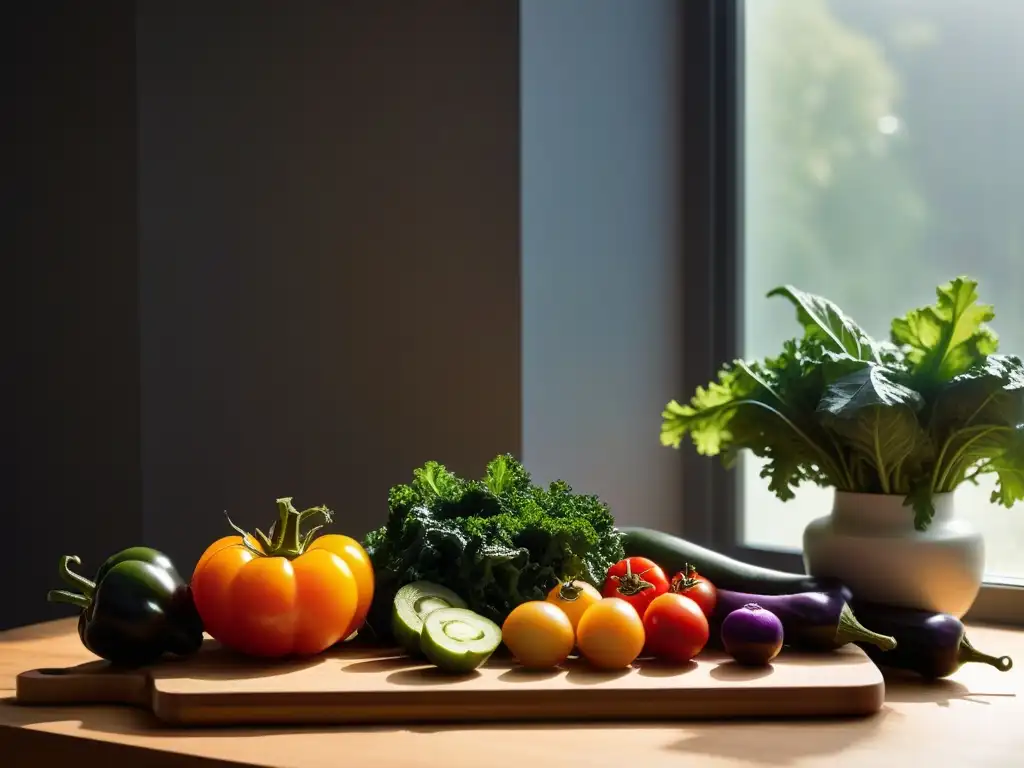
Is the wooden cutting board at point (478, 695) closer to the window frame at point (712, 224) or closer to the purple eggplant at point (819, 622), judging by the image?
the purple eggplant at point (819, 622)

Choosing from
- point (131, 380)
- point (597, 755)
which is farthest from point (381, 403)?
point (597, 755)

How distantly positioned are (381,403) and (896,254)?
2.62ft

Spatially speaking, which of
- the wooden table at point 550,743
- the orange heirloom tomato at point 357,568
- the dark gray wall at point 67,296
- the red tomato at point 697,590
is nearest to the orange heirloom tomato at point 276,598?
the orange heirloom tomato at point 357,568

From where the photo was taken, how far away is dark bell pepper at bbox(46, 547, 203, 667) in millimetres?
1133

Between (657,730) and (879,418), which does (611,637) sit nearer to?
(657,730)

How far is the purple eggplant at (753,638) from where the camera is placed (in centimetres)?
112

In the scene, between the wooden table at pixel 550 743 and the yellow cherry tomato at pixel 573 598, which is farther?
the yellow cherry tomato at pixel 573 598

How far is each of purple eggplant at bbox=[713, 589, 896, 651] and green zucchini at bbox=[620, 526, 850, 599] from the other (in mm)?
40

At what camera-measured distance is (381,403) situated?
1776mm

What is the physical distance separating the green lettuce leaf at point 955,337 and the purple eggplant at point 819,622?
27 cm

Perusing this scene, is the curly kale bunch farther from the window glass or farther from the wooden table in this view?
the window glass

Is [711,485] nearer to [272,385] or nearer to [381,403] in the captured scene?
[381,403]

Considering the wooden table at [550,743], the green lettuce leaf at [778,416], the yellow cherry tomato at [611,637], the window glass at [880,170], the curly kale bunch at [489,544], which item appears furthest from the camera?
the window glass at [880,170]

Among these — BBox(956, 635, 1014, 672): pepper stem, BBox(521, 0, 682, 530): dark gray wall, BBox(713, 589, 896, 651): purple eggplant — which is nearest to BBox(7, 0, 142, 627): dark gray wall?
BBox(521, 0, 682, 530): dark gray wall
